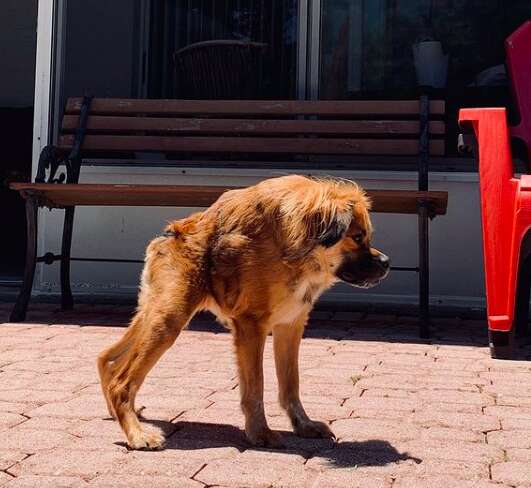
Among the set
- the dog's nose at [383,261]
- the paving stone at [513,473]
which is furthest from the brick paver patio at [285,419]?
the dog's nose at [383,261]

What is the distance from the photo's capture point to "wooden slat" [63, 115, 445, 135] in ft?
19.4

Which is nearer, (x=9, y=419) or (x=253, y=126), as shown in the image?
(x=9, y=419)

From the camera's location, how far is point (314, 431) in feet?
9.55

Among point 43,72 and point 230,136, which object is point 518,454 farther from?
point 43,72

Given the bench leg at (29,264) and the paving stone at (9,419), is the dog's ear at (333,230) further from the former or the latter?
the bench leg at (29,264)

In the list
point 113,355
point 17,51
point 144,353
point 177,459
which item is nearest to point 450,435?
point 177,459

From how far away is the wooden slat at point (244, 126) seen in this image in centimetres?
592

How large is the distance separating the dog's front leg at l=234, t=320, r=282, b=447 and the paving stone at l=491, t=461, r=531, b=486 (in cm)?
67

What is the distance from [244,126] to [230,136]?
0.16m

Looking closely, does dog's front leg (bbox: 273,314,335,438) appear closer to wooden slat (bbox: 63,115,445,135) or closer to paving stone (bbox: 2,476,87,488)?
paving stone (bbox: 2,476,87,488)

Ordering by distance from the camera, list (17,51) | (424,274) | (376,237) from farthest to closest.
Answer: (17,51), (376,237), (424,274)

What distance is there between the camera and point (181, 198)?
5211mm

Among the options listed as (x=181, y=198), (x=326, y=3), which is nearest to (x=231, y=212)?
(x=181, y=198)

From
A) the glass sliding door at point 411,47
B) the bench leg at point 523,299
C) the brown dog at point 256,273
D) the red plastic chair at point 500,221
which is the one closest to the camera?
the brown dog at point 256,273
